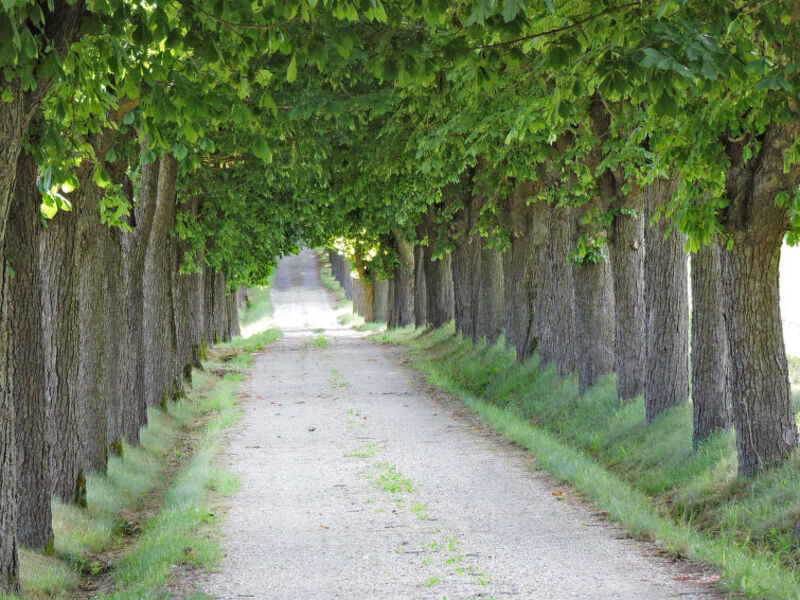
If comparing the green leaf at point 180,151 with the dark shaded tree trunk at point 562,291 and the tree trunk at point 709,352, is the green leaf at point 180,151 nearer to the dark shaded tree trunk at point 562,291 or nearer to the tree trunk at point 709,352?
the tree trunk at point 709,352

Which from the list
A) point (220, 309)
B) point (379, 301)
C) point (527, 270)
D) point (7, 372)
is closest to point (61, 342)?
point (7, 372)

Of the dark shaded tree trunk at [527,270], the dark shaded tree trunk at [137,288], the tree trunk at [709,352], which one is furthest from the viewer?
the dark shaded tree trunk at [527,270]

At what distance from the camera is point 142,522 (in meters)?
10.7

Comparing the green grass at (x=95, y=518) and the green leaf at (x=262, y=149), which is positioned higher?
the green leaf at (x=262, y=149)

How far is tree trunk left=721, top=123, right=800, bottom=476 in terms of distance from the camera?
9133 mm

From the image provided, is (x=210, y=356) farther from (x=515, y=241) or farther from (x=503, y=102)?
(x=503, y=102)

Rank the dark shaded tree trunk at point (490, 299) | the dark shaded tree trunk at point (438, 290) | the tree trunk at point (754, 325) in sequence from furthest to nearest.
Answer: the dark shaded tree trunk at point (438, 290), the dark shaded tree trunk at point (490, 299), the tree trunk at point (754, 325)

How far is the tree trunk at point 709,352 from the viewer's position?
1115cm

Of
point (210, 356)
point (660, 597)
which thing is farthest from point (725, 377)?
point (210, 356)

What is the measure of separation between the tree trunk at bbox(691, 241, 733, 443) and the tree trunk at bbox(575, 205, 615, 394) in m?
4.42

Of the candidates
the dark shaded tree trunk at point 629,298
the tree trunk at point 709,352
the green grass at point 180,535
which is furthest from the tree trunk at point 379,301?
the tree trunk at point 709,352

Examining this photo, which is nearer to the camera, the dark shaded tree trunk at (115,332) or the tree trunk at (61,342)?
the tree trunk at (61,342)

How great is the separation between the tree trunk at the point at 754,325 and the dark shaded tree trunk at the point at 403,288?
2981 cm

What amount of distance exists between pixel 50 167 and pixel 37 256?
1.28 m
